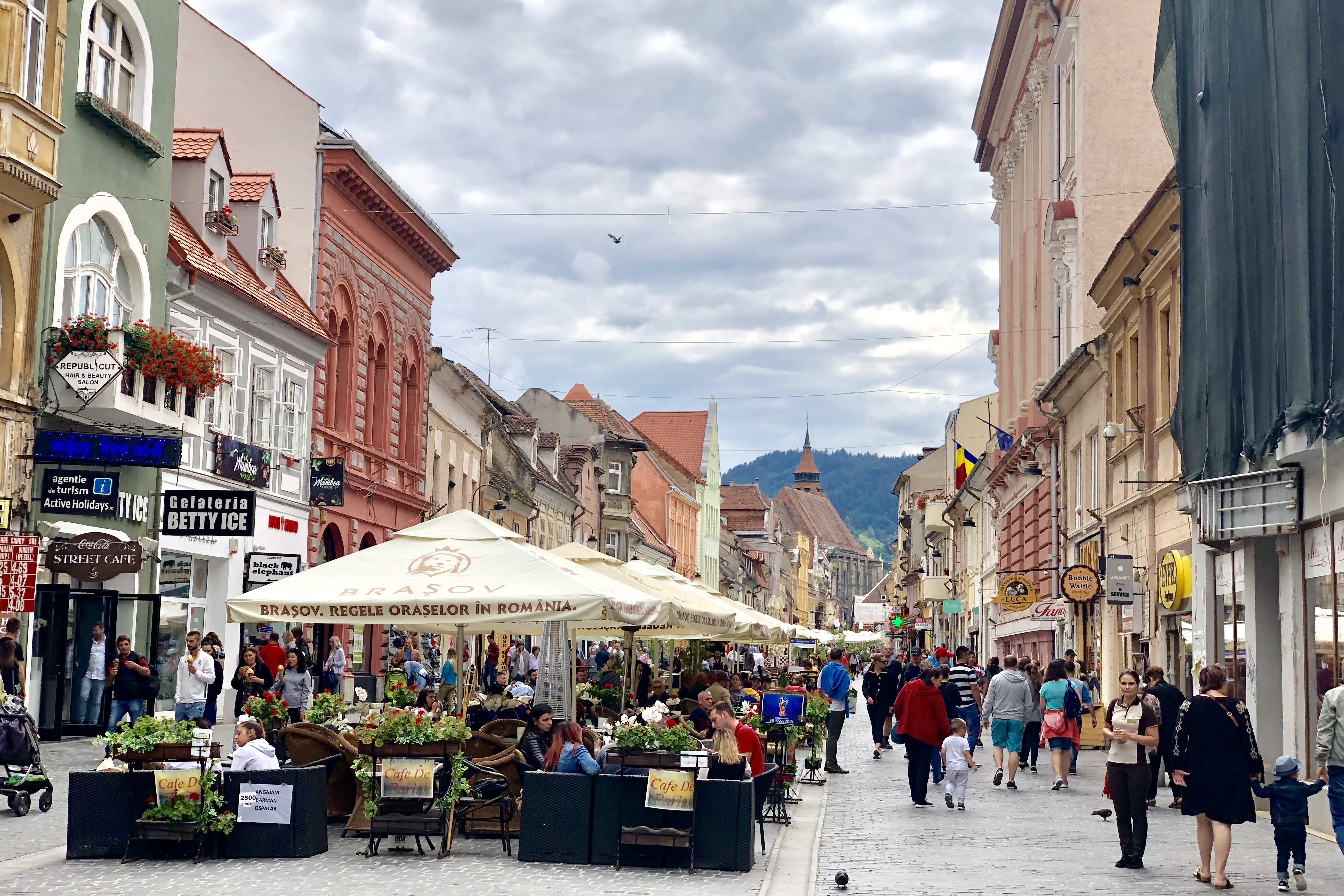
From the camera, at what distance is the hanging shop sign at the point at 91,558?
20.0 meters

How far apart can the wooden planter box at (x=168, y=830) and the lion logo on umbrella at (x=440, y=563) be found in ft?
10.8

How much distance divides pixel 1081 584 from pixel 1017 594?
25.4 feet

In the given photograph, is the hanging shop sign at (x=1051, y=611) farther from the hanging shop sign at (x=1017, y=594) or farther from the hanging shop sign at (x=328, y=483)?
the hanging shop sign at (x=328, y=483)

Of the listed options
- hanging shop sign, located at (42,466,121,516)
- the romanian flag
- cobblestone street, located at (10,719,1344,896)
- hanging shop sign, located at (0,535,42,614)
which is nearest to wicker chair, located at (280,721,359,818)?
cobblestone street, located at (10,719,1344,896)

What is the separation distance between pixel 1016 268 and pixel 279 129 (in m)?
23.4

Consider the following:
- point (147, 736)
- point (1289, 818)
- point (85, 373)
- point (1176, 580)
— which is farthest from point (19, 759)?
point (1176, 580)

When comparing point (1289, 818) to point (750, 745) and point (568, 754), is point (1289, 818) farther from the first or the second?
point (568, 754)

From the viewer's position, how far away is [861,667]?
91.8 metres

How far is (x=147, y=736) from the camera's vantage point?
1160cm

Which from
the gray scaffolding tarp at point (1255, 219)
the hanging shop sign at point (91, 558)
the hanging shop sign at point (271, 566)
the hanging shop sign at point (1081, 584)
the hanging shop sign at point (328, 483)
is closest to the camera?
the gray scaffolding tarp at point (1255, 219)

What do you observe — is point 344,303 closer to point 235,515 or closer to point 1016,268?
point 235,515

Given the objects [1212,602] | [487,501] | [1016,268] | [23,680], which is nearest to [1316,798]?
[1212,602]

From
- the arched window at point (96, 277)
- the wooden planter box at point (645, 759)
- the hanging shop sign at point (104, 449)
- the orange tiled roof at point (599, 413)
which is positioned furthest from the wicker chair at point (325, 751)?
the orange tiled roof at point (599, 413)

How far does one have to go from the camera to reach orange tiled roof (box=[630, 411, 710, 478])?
120 meters
